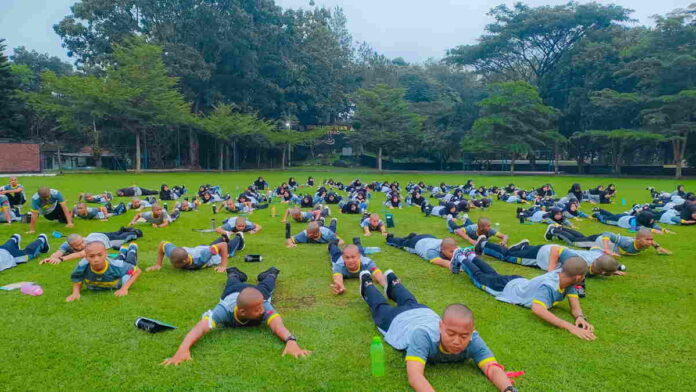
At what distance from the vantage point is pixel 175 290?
23.1ft

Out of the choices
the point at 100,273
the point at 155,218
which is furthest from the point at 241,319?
the point at 155,218

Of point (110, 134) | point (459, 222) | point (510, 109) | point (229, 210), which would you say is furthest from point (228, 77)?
point (459, 222)

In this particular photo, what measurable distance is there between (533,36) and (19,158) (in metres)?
54.9

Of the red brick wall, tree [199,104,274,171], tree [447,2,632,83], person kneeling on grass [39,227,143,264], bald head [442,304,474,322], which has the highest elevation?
tree [447,2,632,83]

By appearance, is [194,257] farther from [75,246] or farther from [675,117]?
[675,117]

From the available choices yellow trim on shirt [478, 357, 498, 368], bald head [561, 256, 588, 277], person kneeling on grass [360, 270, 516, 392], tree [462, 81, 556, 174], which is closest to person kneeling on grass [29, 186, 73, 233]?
person kneeling on grass [360, 270, 516, 392]

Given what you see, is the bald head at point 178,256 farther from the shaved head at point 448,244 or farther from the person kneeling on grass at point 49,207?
the person kneeling on grass at point 49,207

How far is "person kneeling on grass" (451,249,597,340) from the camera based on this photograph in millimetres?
5336

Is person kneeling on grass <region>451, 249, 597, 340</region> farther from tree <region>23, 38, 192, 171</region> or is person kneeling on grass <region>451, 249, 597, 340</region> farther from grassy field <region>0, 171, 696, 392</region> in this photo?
tree <region>23, 38, 192, 171</region>

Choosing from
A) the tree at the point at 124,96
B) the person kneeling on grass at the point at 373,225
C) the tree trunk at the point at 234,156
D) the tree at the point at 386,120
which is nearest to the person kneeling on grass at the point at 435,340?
the person kneeling on grass at the point at 373,225

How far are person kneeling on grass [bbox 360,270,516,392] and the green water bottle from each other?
27 cm

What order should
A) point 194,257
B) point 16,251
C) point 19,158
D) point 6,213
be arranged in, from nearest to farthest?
point 194,257 < point 16,251 < point 6,213 < point 19,158

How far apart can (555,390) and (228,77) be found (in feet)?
174

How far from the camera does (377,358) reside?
4.25 m
